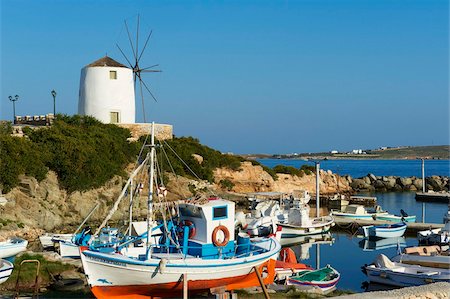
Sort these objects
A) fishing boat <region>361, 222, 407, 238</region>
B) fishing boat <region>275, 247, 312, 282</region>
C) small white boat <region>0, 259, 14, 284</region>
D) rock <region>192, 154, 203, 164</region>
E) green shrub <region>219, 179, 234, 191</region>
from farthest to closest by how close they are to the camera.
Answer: green shrub <region>219, 179, 234, 191</region>
rock <region>192, 154, 203, 164</region>
fishing boat <region>361, 222, 407, 238</region>
fishing boat <region>275, 247, 312, 282</region>
small white boat <region>0, 259, 14, 284</region>

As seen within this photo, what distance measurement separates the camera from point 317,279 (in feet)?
65.8

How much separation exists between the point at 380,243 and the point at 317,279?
14491 millimetres

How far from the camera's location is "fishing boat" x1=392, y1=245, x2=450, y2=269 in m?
21.8

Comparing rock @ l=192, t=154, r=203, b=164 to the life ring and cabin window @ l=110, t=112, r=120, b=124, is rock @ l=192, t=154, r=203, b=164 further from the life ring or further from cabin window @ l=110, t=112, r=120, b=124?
the life ring

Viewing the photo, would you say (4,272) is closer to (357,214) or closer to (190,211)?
(190,211)

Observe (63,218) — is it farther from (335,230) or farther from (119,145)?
(335,230)

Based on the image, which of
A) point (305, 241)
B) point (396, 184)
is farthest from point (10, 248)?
point (396, 184)

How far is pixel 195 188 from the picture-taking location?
147 ft

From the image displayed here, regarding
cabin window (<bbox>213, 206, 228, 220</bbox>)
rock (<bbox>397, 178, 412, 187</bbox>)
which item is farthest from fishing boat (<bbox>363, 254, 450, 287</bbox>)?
rock (<bbox>397, 178, 412, 187</bbox>)

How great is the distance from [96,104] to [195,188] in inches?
472

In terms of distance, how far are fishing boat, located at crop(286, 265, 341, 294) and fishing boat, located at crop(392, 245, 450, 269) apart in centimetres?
373

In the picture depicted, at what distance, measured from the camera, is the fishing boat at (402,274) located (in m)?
19.8

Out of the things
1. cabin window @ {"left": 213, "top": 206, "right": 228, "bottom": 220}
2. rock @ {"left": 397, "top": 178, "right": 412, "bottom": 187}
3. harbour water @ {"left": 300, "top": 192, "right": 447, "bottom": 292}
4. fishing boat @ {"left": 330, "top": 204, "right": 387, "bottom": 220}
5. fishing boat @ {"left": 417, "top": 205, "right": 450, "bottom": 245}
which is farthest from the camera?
rock @ {"left": 397, "top": 178, "right": 412, "bottom": 187}

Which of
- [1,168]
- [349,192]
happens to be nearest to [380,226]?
[1,168]
